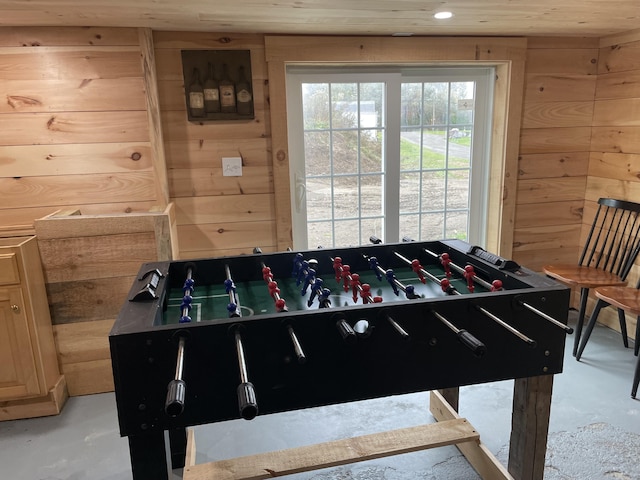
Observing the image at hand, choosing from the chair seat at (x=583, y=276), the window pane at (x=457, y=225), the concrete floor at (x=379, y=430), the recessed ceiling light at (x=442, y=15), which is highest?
the recessed ceiling light at (x=442, y=15)

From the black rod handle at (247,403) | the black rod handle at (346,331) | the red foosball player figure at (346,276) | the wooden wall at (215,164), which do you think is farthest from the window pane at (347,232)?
the black rod handle at (247,403)

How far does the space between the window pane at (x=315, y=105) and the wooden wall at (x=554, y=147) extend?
1.49m

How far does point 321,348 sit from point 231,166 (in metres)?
1.99

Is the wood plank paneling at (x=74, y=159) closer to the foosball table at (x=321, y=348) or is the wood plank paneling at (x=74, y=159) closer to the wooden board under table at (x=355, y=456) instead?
the foosball table at (x=321, y=348)

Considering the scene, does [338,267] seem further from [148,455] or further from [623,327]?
[623,327]

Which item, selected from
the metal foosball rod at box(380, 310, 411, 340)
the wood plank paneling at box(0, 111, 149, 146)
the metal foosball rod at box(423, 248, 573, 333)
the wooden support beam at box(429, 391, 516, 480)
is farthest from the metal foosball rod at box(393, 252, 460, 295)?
the wood plank paneling at box(0, 111, 149, 146)

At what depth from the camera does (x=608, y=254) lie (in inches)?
135

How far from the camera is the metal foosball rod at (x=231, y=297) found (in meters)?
1.57

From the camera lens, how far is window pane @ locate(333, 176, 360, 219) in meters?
3.52

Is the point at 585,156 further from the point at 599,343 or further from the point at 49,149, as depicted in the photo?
the point at 49,149

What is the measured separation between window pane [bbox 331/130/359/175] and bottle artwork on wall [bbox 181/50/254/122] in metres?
0.69

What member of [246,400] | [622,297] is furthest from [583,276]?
[246,400]

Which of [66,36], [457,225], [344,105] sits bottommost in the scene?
[457,225]

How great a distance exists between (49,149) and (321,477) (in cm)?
244
